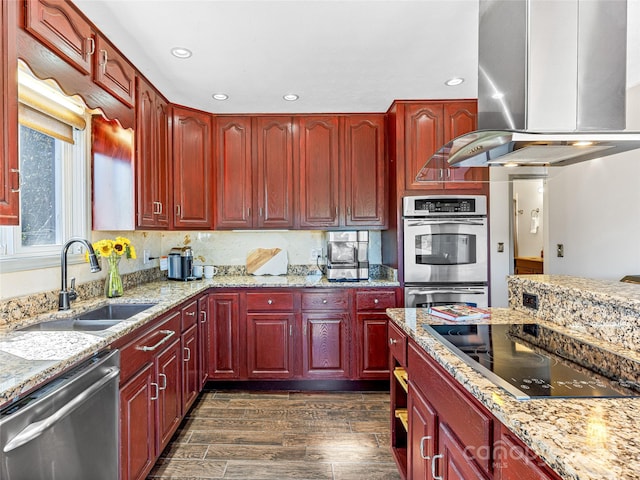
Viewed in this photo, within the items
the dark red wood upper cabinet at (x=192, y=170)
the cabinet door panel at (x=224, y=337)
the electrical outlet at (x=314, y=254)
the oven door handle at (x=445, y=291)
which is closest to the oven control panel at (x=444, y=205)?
the oven door handle at (x=445, y=291)

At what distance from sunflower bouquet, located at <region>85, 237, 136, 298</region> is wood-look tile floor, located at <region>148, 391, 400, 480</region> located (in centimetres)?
104

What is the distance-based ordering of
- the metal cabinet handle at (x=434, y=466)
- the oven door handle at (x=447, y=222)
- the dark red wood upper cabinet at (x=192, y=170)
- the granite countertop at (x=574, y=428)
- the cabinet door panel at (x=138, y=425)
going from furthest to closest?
1. the dark red wood upper cabinet at (x=192, y=170)
2. the oven door handle at (x=447, y=222)
3. the cabinet door panel at (x=138, y=425)
4. the metal cabinet handle at (x=434, y=466)
5. the granite countertop at (x=574, y=428)

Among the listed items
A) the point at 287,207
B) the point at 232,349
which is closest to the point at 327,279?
the point at 287,207

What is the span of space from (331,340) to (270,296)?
0.64 m

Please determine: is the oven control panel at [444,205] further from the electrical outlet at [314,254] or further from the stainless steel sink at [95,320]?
the stainless steel sink at [95,320]

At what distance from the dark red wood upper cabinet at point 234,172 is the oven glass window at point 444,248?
1.53 meters

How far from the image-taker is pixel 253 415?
2.63m

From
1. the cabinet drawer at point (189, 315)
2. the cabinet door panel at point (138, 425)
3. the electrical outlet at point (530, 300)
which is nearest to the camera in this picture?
the cabinet door panel at point (138, 425)

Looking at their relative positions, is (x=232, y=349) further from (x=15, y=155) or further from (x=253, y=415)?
(x=15, y=155)

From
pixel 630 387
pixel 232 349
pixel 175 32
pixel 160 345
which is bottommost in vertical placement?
pixel 232 349

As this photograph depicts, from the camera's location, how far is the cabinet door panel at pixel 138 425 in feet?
5.22

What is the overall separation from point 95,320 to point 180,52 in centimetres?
163

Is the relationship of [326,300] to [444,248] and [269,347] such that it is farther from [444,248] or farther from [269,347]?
[444,248]

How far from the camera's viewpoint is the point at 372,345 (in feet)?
9.91
